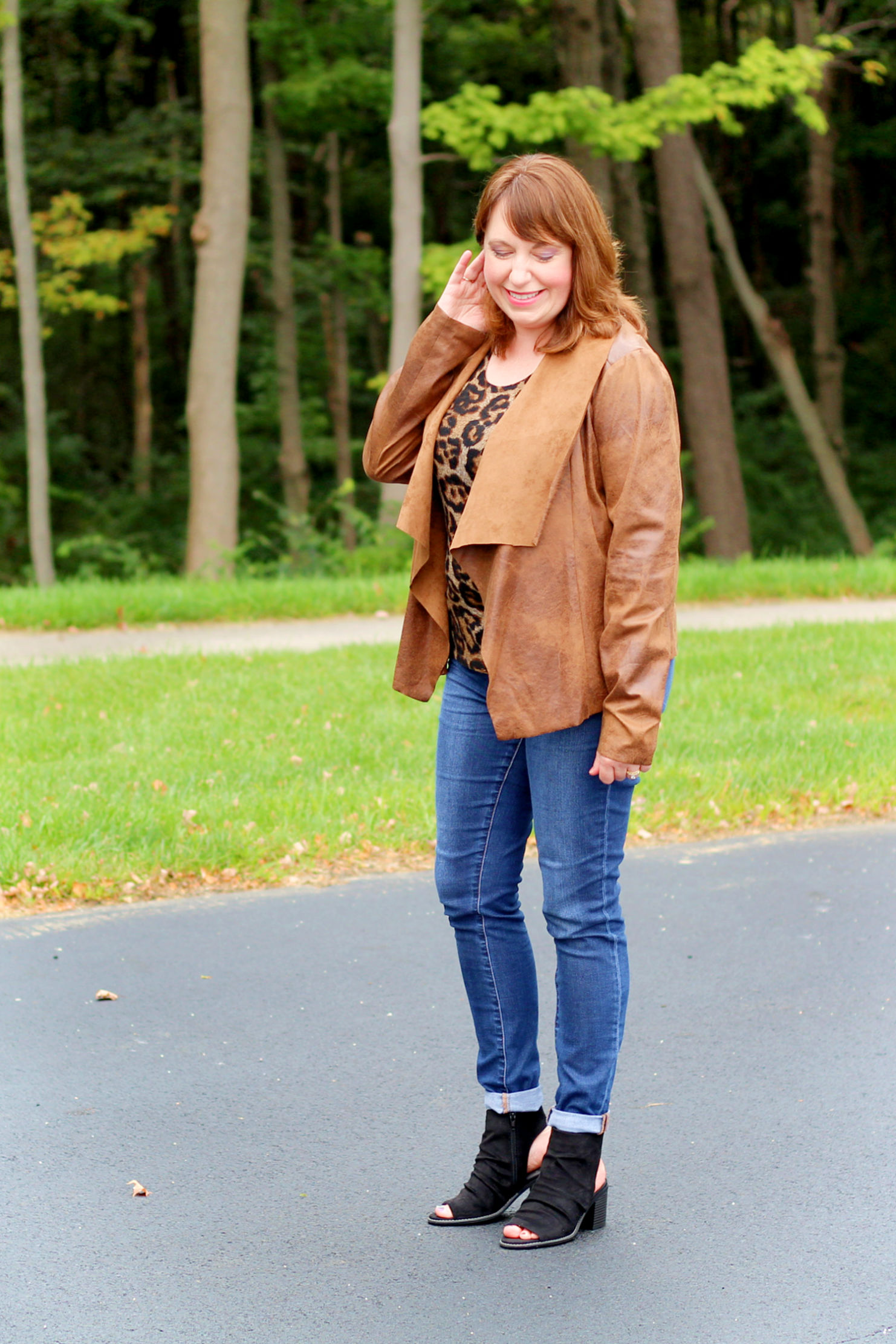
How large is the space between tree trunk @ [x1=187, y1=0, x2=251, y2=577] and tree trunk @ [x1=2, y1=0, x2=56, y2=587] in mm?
2173

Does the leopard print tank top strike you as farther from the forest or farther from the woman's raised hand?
the forest

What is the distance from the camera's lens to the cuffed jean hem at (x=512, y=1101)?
3.29 metres

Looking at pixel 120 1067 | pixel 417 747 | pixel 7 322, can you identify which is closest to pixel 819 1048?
pixel 120 1067

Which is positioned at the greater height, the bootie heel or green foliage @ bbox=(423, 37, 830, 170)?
green foliage @ bbox=(423, 37, 830, 170)

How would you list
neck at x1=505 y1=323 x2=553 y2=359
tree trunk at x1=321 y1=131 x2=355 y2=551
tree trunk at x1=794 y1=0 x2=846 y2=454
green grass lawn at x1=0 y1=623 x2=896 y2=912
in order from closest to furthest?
neck at x1=505 y1=323 x2=553 y2=359 < green grass lawn at x1=0 y1=623 x2=896 y2=912 < tree trunk at x1=794 y1=0 x2=846 y2=454 < tree trunk at x1=321 y1=131 x2=355 y2=551

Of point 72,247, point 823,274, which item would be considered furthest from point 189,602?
point 823,274

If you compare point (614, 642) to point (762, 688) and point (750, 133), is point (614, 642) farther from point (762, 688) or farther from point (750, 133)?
point (750, 133)

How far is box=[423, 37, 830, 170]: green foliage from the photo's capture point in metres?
14.1

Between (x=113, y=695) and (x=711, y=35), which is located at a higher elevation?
(x=711, y=35)

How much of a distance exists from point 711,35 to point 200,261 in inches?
734

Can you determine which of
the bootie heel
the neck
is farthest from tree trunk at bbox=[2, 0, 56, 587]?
the bootie heel

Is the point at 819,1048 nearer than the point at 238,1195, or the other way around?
the point at 238,1195

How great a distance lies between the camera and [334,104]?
19469mm

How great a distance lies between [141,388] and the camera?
85.8 feet
